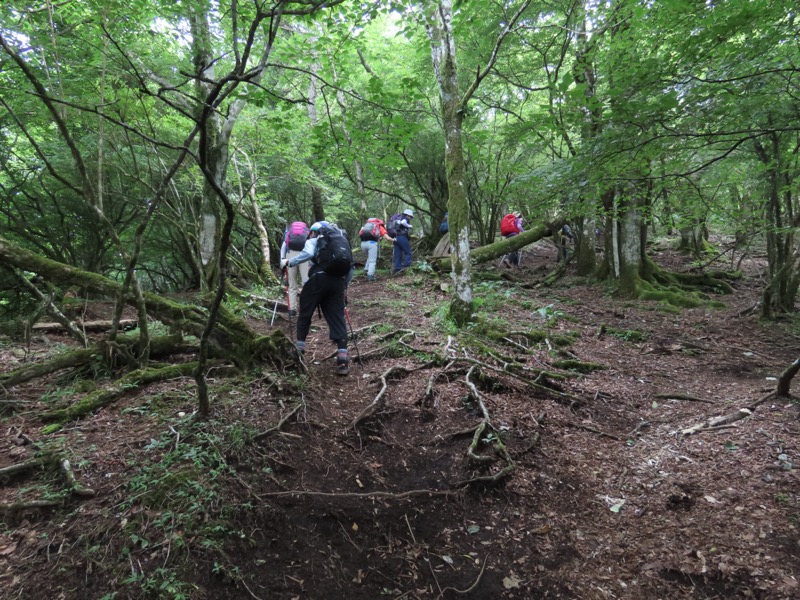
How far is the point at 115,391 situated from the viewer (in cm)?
401

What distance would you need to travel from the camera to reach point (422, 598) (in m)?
2.65

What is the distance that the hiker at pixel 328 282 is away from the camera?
5.39 m

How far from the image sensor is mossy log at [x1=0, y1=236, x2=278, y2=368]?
4.39m

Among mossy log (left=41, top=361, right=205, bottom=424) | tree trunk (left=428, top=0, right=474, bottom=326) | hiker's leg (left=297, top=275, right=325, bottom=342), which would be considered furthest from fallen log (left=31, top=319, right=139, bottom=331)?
tree trunk (left=428, top=0, right=474, bottom=326)

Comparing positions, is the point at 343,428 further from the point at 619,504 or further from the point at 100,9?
the point at 100,9

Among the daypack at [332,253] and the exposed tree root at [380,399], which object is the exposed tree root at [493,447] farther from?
the daypack at [332,253]

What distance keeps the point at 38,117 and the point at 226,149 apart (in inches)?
144

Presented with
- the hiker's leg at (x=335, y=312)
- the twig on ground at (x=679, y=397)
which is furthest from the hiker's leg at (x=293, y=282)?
the twig on ground at (x=679, y=397)

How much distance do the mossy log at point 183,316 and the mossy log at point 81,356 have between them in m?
0.23

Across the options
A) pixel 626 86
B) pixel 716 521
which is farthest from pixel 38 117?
pixel 716 521

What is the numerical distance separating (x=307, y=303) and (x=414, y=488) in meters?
3.03

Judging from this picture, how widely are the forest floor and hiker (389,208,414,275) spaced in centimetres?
789

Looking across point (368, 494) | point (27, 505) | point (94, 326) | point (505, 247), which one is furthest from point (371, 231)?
point (27, 505)

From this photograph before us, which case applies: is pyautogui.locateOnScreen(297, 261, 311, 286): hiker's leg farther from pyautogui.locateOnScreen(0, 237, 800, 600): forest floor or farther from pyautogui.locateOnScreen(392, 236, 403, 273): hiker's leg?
pyautogui.locateOnScreen(392, 236, 403, 273): hiker's leg
